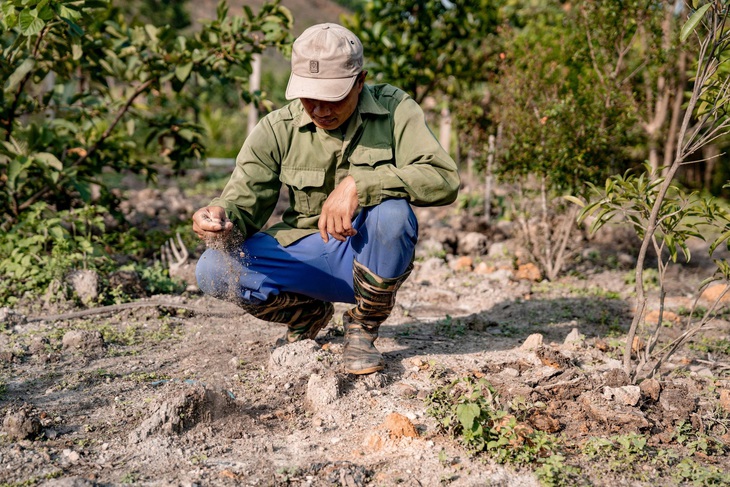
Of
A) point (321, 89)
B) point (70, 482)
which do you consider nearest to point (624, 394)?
point (321, 89)

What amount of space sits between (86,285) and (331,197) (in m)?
1.93

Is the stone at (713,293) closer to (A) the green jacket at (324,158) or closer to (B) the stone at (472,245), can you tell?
(B) the stone at (472,245)

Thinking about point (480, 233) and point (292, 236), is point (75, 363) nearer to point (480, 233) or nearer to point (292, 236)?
point (292, 236)

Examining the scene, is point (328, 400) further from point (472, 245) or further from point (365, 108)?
point (472, 245)

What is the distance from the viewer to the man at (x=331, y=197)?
9.30ft

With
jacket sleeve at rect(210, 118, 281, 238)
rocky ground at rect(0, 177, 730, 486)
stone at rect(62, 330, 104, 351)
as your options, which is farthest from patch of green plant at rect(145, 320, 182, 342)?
jacket sleeve at rect(210, 118, 281, 238)

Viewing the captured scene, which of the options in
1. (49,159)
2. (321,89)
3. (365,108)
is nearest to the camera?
(321,89)

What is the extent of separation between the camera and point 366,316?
3.11m

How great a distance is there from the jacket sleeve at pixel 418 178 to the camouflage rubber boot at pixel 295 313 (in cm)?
66

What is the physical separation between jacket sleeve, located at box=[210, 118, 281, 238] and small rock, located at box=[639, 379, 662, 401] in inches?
66.5

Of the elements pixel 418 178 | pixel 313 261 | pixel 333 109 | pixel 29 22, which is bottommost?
pixel 313 261

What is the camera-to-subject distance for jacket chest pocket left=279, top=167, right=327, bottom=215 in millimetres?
3113

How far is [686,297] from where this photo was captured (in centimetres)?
481

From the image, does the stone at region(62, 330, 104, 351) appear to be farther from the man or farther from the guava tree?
the guava tree
